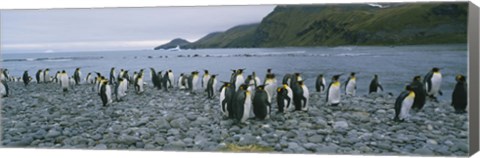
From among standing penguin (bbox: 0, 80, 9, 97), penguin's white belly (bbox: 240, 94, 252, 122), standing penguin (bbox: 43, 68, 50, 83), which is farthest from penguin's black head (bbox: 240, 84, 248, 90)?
standing penguin (bbox: 0, 80, 9, 97)

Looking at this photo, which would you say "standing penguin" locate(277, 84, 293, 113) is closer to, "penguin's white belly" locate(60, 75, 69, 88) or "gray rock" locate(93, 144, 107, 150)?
"gray rock" locate(93, 144, 107, 150)

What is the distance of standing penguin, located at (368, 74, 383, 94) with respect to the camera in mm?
7920

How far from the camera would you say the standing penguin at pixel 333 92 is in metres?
8.19

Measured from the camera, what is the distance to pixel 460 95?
7.52 meters

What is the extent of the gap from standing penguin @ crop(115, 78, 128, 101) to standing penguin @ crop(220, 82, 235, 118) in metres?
1.31

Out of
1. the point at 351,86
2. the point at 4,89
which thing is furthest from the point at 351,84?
the point at 4,89

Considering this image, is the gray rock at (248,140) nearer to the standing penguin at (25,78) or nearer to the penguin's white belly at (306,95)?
the penguin's white belly at (306,95)

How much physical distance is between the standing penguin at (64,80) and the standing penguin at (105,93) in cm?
54

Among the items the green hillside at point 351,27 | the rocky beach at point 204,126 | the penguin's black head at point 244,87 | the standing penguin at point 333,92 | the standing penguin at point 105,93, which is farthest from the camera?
the standing penguin at point 105,93

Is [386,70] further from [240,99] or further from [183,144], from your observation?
[183,144]

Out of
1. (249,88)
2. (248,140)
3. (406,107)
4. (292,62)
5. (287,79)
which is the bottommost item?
(248,140)

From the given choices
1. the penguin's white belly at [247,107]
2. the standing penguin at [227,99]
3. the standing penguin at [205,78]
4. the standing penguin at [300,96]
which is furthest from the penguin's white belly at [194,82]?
the standing penguin at [300,96]

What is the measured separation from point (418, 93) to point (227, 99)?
7.57 feet

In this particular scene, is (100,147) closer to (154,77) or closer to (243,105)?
(154,77)
